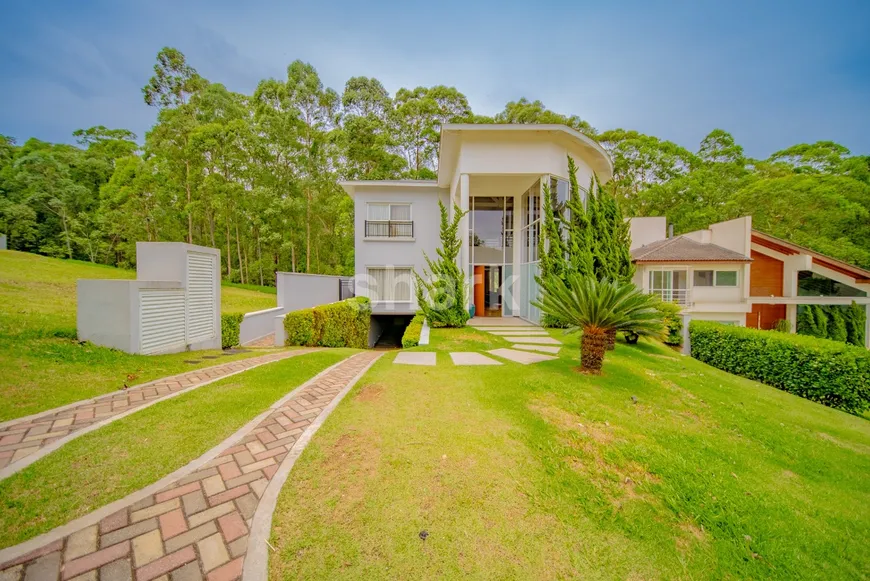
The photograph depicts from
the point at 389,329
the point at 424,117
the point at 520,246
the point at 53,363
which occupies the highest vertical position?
the point at 424,117

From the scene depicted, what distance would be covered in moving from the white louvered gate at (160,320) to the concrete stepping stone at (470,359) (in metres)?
5.77

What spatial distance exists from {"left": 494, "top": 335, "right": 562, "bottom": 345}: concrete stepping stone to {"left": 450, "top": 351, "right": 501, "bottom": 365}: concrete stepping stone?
195 cm

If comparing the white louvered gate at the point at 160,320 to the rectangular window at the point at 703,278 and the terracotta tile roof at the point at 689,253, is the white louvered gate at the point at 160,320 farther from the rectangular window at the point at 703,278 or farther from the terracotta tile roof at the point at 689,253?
the rectangular window at the point at 703,278

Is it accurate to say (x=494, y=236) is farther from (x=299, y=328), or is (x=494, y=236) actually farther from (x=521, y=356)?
(x=299, y=328)

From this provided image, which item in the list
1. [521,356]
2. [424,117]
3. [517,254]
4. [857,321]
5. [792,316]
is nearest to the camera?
[521,356]

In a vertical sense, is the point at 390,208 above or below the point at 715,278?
above

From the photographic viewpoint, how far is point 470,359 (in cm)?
630

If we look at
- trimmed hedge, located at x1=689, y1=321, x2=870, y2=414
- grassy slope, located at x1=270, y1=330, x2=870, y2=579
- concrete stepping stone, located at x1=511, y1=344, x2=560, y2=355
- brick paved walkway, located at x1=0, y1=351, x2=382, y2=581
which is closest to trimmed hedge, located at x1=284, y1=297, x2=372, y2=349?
grassy slope, located at x1=270, y1=330, x2=870, y2=579

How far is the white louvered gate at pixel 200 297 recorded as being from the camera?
687cm

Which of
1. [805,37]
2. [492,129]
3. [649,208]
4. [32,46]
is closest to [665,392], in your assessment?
[492,129]

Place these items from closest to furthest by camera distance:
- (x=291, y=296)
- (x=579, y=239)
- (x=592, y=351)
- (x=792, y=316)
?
(x=592, y=351)
(x=579, y=239)
(x=291, y=296)
(x=792, y=316)

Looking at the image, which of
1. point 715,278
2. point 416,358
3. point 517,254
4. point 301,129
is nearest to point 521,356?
point 416,358

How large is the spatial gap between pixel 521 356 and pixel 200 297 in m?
7.51

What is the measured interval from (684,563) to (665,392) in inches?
143
